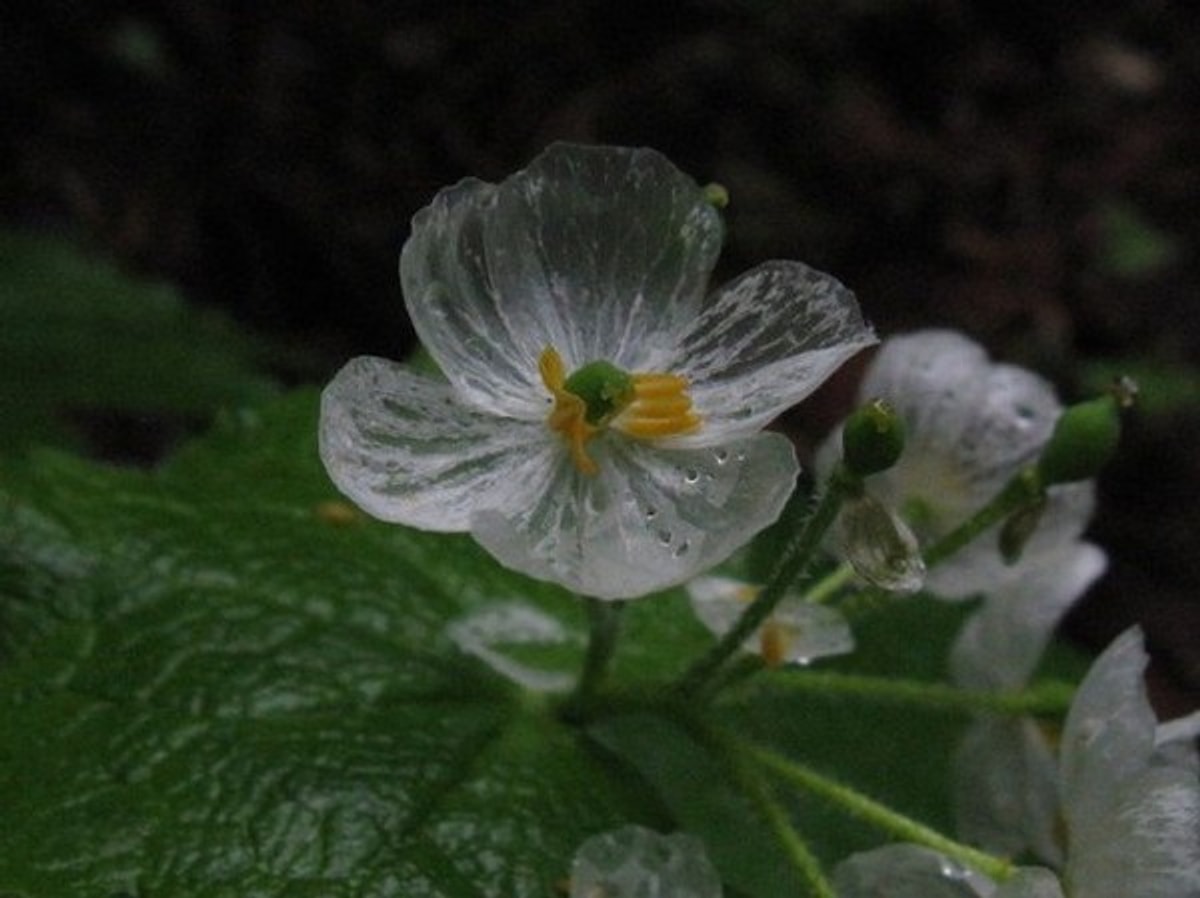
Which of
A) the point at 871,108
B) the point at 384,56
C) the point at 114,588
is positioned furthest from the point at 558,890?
the point at 871,108

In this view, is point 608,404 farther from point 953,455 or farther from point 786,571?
point 953,455

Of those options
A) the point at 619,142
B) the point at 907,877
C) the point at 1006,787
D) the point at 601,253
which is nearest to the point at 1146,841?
the point at 907,877

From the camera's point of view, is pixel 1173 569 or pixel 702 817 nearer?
pixel 702 817

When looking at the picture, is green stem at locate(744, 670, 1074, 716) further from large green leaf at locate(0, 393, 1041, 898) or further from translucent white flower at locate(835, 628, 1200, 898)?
translucent white flower at locate(835, 628, 1200, 898)

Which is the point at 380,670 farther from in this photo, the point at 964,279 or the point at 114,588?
the point at 964,279

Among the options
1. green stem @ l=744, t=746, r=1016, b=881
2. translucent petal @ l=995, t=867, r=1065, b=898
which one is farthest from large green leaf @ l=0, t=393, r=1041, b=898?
translucent petal @ l=995, t=867, r=1065, b=898

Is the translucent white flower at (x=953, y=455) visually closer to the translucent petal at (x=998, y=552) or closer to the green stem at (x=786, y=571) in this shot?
the translucent petal at (x=998, y=552)
